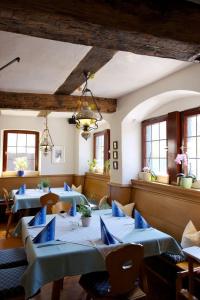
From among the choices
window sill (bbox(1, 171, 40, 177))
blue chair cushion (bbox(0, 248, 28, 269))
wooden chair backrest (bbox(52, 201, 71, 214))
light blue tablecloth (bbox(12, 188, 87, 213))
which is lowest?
blue chair cushion (bbox(0, 248, 28, 269))

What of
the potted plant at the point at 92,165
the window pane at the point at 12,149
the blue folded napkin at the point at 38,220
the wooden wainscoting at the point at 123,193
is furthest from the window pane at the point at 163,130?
the window pane at the point at 12,149

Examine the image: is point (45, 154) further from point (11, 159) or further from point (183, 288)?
point (183, 288)

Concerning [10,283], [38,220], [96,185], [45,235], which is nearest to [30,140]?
[96,185]

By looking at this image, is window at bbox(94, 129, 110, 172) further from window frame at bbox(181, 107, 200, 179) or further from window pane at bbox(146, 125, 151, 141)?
window frame at bbox(181, 107, 200, 179)

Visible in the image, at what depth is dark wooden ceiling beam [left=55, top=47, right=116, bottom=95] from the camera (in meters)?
2.72

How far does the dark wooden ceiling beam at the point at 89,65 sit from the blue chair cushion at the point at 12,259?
2243 millimetres

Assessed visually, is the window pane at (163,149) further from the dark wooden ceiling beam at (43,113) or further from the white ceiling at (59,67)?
the dark wooden ceiling beam at (43,113)

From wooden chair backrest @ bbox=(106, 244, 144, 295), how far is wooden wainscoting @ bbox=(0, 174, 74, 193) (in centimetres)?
520

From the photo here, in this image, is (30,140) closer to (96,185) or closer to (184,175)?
(96,185)

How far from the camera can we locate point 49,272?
2.00m

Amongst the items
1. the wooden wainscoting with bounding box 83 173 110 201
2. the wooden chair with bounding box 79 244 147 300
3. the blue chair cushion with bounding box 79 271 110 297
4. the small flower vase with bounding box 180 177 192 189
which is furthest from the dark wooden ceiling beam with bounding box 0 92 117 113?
the wooden chair with bounding box 79 244 147 300

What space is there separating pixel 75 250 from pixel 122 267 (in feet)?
1.41

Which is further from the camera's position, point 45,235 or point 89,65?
point 89,65

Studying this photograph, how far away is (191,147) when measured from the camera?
376 centimetres
